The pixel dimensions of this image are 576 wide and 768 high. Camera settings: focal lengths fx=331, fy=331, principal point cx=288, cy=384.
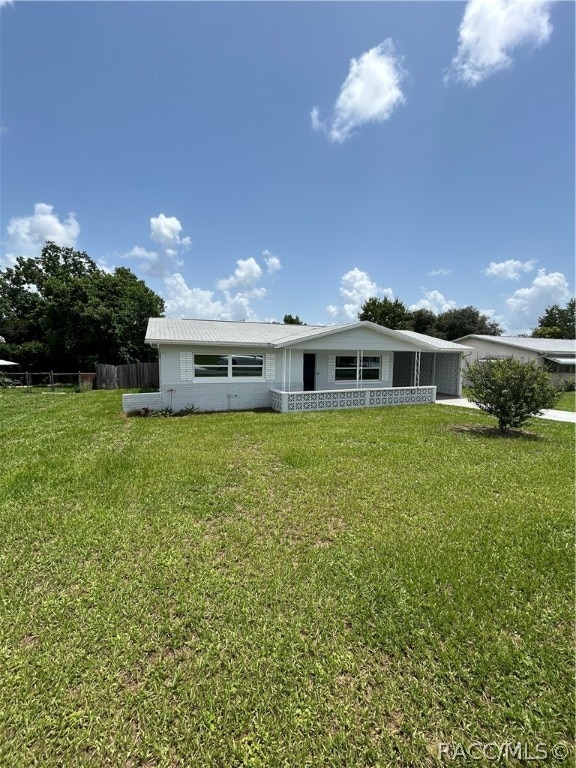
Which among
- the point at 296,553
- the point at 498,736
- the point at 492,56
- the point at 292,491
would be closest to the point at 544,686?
the point at 498,736

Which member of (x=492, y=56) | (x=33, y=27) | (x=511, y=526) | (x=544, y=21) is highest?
(x=33, y=27)

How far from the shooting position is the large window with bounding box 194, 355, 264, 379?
13211mm

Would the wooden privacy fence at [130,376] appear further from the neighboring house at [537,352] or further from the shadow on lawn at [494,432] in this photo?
the neighboring house at [537,352]

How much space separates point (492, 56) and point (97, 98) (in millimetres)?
13946

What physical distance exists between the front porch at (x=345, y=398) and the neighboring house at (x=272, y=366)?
1.6 inches

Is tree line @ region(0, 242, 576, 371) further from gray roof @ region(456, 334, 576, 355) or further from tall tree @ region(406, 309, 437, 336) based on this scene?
tall tree @ region(406, 309, 437, 336)

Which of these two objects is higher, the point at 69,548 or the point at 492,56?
the point at 492,56

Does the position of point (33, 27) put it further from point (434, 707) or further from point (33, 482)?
point (434, 707)

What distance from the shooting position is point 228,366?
13.6m

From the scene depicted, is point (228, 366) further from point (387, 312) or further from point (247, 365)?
point (387, 312)

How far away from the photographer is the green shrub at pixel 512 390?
8883 mm

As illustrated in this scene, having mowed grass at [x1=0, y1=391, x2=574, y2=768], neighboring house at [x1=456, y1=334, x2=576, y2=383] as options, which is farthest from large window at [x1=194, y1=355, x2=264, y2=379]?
neighboring house at [x1=456, y1=334, x2=576, y2=383]

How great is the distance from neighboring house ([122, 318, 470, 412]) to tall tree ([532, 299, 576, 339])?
36.7 metres

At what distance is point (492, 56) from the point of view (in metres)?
10.2
